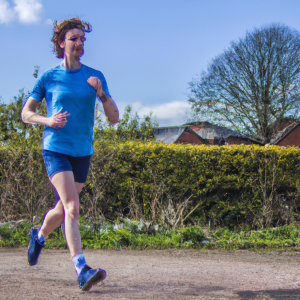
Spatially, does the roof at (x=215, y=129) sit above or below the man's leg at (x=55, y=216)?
above

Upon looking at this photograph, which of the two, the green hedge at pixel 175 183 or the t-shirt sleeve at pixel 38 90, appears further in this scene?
the green hedge at pixel 175 183

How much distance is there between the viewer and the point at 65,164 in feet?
9.55

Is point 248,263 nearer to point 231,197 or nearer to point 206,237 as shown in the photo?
point 206,237

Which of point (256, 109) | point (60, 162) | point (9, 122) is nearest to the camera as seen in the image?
point (60, 162)

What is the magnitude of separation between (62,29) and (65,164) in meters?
1.27

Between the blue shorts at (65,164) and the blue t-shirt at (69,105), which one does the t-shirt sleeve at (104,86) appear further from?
the blue shorts at (65,164)

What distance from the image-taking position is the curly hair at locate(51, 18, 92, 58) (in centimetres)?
318

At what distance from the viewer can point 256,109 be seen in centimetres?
2758

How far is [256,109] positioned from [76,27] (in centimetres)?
2617

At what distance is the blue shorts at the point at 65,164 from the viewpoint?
2.89 m

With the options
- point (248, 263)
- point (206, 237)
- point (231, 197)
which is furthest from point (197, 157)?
point (248, 263)

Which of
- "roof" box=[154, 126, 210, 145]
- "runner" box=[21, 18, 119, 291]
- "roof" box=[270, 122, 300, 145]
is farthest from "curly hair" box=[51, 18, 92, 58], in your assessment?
"roof" box=[270, 122, 300, 145]

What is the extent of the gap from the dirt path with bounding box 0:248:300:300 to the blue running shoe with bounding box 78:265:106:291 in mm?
314

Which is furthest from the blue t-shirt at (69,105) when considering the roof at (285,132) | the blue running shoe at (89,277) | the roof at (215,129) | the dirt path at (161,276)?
the roof at (285,132)
